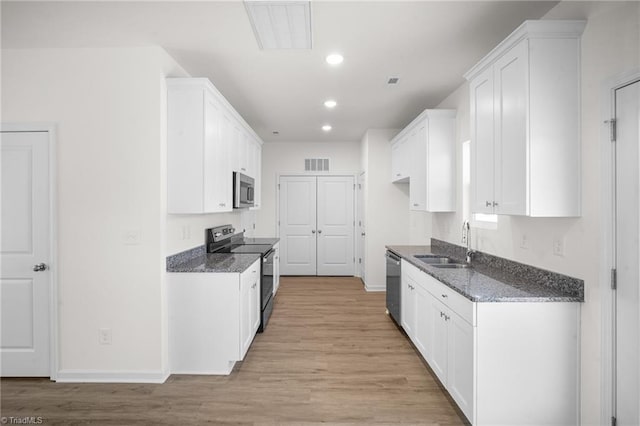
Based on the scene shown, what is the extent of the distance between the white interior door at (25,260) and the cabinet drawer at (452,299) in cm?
324

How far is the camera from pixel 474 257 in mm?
3291

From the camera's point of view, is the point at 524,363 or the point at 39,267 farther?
the point at 39,267

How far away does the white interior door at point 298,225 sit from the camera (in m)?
6.93

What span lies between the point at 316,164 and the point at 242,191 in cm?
309

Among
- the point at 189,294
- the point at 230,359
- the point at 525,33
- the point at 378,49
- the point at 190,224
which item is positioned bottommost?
the point at 230,359

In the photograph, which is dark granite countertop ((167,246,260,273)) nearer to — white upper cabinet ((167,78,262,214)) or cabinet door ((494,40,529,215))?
white upper cabinet ((167,78,262,214))

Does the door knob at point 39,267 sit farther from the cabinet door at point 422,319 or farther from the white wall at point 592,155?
the white wall at point 592,155

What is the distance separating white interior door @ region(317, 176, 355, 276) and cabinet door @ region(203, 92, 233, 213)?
3.45m

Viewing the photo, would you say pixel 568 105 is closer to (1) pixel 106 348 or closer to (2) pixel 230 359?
(2) pixel 230 359

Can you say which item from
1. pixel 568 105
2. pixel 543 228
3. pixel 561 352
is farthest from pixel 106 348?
pixel 568 105

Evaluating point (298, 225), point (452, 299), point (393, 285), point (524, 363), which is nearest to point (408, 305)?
point (393, 285)

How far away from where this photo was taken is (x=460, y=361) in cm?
217

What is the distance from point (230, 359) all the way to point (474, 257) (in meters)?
2.50

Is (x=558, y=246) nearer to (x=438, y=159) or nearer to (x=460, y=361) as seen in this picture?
(x=460, y=361)
